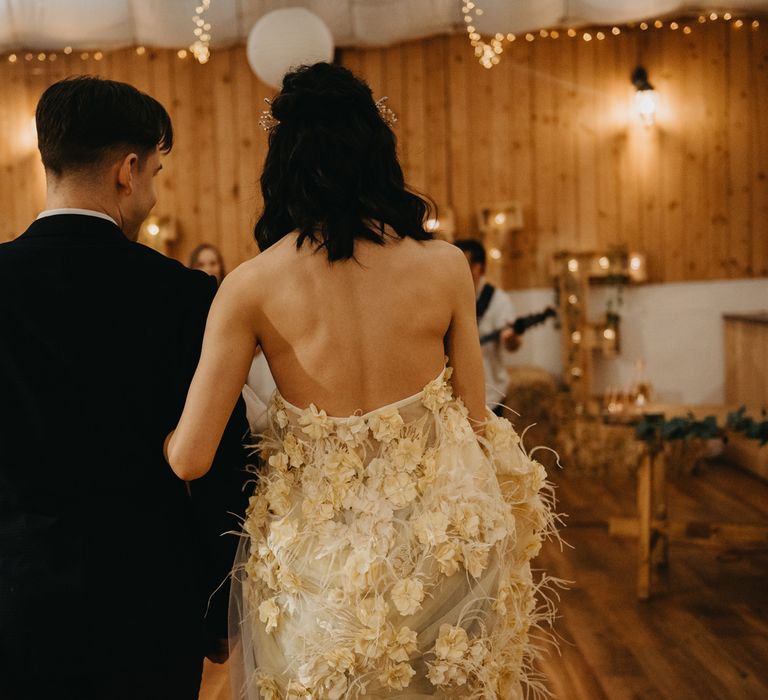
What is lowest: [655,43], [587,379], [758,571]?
[758,571]

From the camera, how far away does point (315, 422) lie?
1.56m

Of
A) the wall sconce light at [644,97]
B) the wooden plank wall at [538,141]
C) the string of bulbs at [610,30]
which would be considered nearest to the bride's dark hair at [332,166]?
the wooden plank wall at [538,141]

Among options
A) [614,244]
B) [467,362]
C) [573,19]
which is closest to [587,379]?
[614,244]

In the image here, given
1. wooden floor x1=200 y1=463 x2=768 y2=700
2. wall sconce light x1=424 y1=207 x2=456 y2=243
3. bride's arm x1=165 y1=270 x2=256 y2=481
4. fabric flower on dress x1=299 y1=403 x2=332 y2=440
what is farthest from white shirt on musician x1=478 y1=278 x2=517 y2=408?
bride's arm x1=165 y1=270 x2=256 y2=481

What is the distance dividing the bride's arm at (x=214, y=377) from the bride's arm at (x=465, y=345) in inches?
15.1

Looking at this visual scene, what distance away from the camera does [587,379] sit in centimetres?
677

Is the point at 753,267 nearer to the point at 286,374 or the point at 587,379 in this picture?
the point at 587,379

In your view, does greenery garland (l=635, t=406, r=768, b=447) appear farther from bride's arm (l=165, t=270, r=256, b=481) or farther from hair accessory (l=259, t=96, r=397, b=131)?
bride's arm (l=165, t=270, r=256, b=481)

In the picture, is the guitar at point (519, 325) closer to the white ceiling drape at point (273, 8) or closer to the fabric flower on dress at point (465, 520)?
the white ceiling drape at point (273, 8)

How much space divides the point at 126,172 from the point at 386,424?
635mm

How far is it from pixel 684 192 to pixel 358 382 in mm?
6158

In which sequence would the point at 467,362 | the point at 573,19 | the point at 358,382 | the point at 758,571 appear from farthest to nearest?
the point at 573,19 < the point at 758,571 < the point at 467,362 < the point at 358,382

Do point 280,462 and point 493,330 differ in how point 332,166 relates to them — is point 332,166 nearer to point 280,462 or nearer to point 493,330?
point 280,462

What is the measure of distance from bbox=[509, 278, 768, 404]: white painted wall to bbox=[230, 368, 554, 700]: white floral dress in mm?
5480
